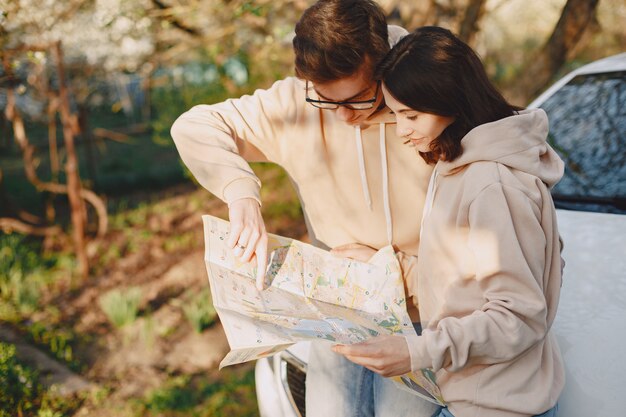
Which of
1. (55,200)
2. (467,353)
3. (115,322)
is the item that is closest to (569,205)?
(467,353)

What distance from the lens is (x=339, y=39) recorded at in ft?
5.12

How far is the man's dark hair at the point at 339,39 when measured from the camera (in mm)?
1566

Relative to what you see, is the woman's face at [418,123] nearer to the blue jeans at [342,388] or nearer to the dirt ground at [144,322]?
the blue jeans at [342,388]

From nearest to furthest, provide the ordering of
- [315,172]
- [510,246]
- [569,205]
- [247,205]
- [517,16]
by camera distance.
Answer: [510,246] → [247,205] → [315,172] → [569,205] → [517,16]

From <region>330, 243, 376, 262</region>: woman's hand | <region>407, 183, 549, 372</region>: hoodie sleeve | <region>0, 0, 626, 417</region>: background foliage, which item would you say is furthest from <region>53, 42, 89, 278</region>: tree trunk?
<region>407, 183, 549, 372</region>: hoodie sleeve

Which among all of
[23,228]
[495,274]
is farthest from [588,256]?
[23,228]

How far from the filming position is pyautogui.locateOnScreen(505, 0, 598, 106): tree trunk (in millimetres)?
4520

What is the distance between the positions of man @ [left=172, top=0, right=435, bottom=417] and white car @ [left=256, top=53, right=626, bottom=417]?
15.3 inches

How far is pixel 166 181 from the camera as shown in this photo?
7.43 meters

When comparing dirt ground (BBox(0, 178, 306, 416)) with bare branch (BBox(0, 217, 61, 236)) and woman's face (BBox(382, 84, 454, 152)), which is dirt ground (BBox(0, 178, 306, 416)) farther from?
woman's face (BBox(382, 84, 454, 152))

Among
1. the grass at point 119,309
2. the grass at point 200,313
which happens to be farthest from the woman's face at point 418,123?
the grass at point 119,309

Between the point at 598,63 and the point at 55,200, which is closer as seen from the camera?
the point at 598,63

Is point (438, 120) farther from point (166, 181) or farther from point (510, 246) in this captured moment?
point (166, 181)

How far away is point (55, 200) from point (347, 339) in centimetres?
600
